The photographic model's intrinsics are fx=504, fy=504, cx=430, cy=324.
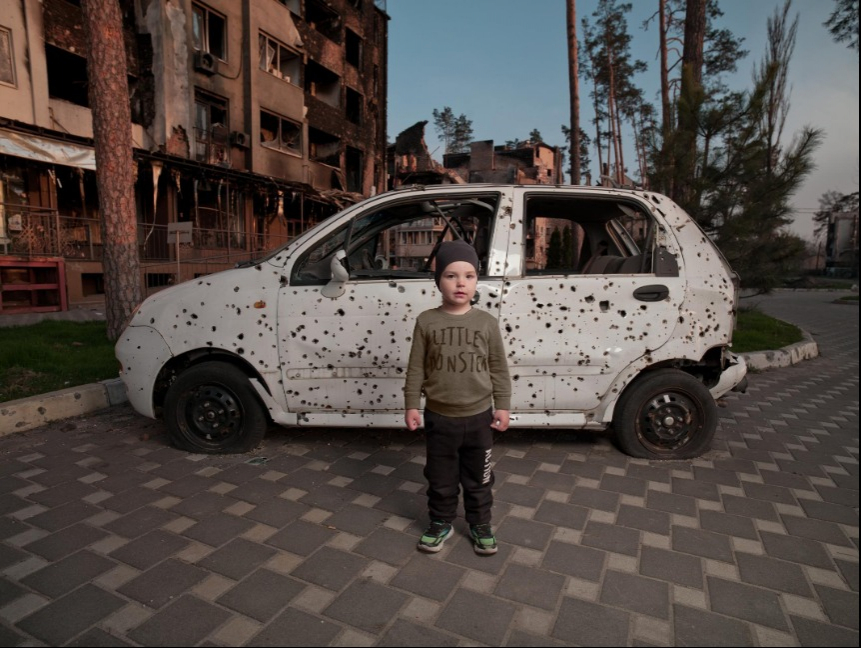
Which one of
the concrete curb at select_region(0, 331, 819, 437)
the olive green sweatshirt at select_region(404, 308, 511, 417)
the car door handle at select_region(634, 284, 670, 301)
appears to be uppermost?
the car door handle at select_region(634, 284, 670, 301)

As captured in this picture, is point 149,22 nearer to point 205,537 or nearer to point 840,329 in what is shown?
point 205,537

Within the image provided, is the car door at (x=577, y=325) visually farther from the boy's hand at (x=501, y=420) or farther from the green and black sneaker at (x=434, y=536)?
the green and black sneaker at (x=434, y=536)

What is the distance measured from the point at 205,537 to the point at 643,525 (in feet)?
7.74

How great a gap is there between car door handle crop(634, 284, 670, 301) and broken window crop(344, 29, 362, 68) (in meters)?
25.6

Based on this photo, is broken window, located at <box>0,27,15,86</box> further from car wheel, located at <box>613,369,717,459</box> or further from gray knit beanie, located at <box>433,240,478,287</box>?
car wheel, located at <box>613,369,717,459</box>

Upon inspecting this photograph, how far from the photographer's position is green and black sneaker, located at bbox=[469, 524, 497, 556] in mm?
2480

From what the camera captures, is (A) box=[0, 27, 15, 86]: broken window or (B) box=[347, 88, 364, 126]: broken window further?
(B) box=[347, 88, 364, 126]: broken window

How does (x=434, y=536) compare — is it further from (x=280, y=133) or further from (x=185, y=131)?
(x=280, y=133)

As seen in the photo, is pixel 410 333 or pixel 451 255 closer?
pixel 451 255

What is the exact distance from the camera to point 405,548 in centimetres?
256

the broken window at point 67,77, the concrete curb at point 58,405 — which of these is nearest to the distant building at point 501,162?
the broken window at point 67,77

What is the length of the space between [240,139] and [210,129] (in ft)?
3.41

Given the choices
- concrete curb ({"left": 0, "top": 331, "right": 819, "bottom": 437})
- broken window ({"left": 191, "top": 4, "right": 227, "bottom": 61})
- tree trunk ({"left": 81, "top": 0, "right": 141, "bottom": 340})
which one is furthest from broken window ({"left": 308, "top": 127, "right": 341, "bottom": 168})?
concrete curb ({"left": 0, "top": 331, "right": 819, "bottom": 437})

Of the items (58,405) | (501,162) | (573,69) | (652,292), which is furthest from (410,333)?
(501,162)
